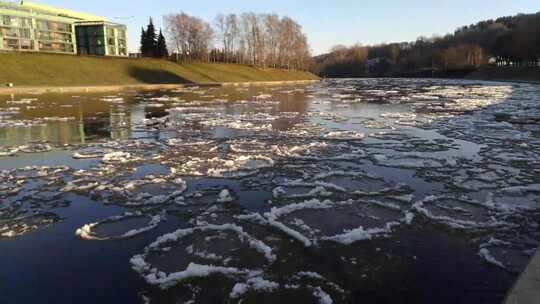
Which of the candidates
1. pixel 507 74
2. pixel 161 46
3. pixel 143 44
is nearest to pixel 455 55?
pixel 507 74

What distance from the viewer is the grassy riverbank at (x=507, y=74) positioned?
57.8 m

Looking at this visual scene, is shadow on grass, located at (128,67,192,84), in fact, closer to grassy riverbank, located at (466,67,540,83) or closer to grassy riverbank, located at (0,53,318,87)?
grassy riverbank, located at (0,53,318,87)

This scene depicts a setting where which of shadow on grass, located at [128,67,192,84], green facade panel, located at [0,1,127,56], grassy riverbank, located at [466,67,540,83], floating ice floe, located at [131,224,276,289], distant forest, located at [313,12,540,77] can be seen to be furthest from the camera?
green facade panel, located at [0,1,127,56]

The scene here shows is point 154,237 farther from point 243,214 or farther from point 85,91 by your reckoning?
point 85,91

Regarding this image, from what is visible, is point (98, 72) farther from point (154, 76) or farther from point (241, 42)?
point (241, 42)

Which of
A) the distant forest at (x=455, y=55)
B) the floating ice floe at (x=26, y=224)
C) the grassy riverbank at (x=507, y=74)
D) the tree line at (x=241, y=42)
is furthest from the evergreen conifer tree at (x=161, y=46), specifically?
the floating ice floe at (x=26, y=224)

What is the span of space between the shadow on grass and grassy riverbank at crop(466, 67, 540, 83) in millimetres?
49169

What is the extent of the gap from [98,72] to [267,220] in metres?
48.5

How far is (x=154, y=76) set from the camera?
53.2m

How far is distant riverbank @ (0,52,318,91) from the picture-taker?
131 feet

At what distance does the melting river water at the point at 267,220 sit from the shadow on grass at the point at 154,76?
139ft

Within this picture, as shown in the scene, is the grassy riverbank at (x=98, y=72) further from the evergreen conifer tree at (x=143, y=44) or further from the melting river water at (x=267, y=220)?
the melting river water at (x=267, y=220)

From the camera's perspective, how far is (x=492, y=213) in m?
5.30

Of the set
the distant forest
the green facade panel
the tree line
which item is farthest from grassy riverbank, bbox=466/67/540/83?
the green facade panel
